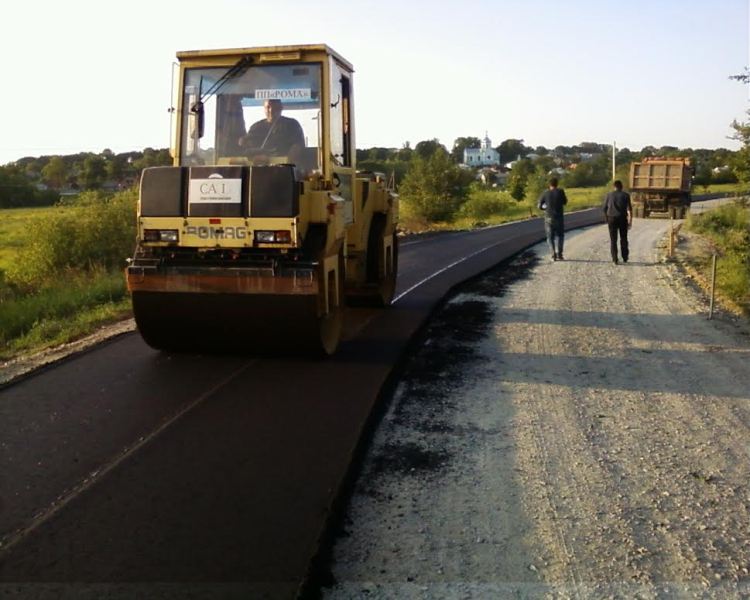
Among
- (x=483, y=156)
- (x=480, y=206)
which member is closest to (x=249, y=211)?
(x=480, y=206)

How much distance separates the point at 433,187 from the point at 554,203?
24343 mm

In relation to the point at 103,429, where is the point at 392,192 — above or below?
above

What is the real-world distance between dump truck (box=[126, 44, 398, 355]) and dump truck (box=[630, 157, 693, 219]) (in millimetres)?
27935

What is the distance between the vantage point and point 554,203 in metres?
16.1

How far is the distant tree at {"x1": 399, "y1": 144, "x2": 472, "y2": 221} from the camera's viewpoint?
4000 cm

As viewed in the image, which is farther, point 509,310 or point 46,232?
point 46,232

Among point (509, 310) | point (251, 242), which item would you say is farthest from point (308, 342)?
point (509, 310)

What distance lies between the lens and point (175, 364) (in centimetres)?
703

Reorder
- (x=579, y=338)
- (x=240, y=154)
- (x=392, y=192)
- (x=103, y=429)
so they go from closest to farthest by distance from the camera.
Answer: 1. (x=103, y=429)
2. (x=240, y=154)
3. (x=579, y=338)
4. (x=392, y=192)

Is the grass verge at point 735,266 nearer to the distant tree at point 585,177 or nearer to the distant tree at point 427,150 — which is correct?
the distant tree at point 427,150

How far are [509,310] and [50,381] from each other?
243 inches

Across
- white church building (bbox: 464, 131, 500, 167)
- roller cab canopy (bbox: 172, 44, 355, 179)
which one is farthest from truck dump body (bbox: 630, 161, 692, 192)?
white church building (bbox: 464, 131, 500, 167)

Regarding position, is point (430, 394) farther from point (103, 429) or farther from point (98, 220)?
point (98, 220)

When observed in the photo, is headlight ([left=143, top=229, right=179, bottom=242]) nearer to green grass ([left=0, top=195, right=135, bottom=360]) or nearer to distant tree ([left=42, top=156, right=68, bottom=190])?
green grass ([left=0, top=195, right=135, bottom=360])
